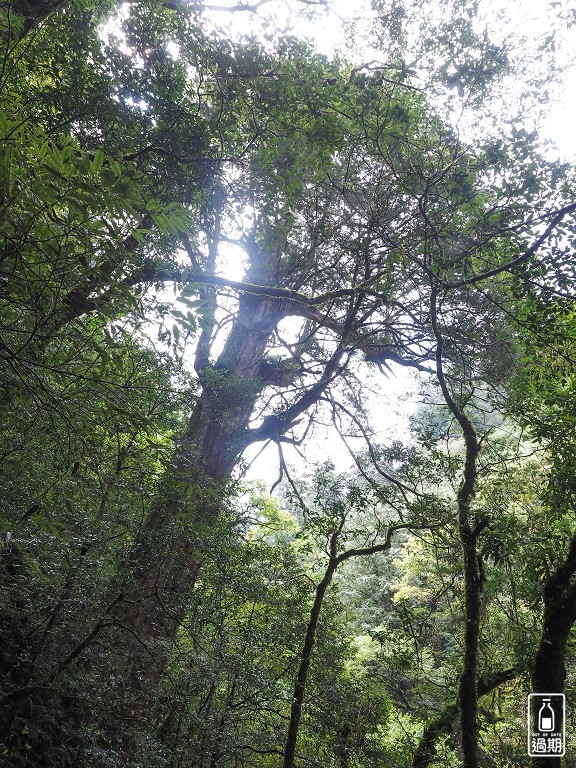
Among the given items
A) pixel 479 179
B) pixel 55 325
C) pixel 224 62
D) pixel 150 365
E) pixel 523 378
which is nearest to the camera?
pixel 55 325

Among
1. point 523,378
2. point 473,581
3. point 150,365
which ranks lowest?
point 473,581

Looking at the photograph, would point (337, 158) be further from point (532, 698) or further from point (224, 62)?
point (532, 698)

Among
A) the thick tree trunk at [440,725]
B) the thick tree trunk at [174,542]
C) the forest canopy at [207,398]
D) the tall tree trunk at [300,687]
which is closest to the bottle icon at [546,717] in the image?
the forest canopy at [207,398]

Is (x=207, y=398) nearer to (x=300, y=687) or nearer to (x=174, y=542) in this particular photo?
(x=174, y=542)

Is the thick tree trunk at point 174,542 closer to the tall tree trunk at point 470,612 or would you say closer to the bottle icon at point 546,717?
the tall tree trunk at point 470,612

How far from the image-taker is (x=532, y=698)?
3.65 metres

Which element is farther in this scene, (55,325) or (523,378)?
(523,378)

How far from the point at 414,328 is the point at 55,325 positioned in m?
4.41

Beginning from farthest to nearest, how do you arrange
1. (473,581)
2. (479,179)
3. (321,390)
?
(321,390) < (479,179) < (473,581)

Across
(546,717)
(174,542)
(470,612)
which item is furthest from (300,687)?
(470,612)

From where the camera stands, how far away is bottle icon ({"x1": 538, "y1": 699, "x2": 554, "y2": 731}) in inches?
136

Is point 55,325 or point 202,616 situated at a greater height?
point 55,325

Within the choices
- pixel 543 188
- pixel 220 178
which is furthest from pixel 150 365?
pixel 543 188

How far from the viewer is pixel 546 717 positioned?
3.54 meters
